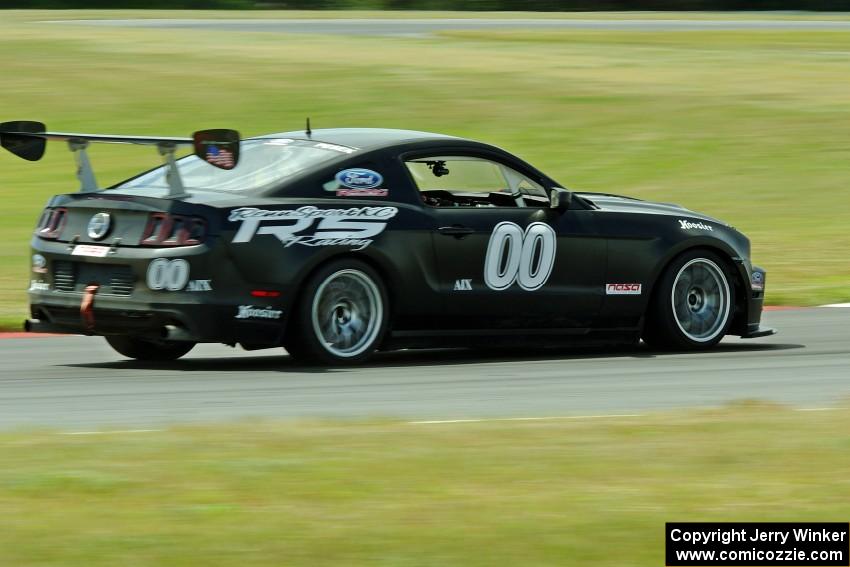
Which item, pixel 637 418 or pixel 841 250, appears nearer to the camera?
pixel 637 418

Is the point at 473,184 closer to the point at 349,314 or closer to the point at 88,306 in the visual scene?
the point at 349,314

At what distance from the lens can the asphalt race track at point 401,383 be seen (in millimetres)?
7715

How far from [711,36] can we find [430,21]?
8.89 metres

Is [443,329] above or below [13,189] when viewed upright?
below

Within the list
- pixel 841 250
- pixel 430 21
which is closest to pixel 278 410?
pixel 841 250

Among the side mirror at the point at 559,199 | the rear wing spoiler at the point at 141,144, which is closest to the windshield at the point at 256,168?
the rear wing spoiler at the point at 141,144

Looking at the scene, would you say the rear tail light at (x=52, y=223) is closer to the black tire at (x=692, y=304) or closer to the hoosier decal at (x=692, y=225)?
the black tire at (x=692, y=304)

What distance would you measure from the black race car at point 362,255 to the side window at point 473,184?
1 centimetres

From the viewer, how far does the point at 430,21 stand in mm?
47062

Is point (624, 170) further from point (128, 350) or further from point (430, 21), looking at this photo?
point (430, 21)

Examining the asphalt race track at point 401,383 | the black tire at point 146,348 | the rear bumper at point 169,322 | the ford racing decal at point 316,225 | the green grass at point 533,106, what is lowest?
the asphalt race track at point 401,383

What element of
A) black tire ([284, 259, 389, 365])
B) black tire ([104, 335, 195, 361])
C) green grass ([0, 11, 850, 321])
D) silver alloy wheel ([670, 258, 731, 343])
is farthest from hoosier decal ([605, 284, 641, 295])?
green grass ([0, 11, 850, 321])

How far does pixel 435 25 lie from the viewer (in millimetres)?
45156

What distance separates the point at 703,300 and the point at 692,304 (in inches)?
3.5
